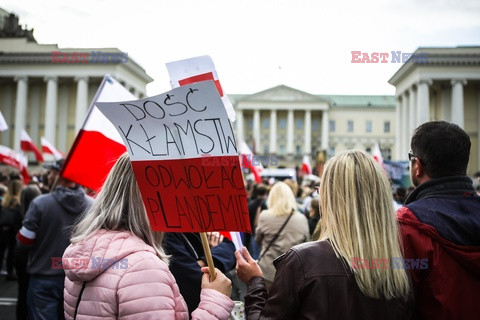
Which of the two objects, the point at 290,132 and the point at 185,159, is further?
the point at 290,132

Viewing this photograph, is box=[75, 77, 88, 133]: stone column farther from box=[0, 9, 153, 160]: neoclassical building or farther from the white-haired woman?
the white-haired woman

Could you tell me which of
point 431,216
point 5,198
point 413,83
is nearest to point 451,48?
point 413,83

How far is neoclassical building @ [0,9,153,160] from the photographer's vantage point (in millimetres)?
48250

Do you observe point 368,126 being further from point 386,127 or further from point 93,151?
point 93,151

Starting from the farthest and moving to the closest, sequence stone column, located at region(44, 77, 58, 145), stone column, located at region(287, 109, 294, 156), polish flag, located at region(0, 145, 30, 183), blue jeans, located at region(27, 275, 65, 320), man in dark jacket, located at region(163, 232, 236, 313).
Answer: stone column, located at region(287, 109, 294, 156) < stone column, located at region(44, 77, 58, 145) < polish flag, located at region(0, 145, 30, 183) < blue jeans, located at region(27, 275, 65, 320) < man in dark jacket, located at region(163, 232, 236, 313)

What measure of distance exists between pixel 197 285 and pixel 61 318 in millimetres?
1991

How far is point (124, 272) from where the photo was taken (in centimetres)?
195

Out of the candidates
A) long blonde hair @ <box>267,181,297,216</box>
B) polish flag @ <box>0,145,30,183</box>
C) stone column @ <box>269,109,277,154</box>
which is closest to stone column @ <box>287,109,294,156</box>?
stone column @ <box>269,109,277,154</box>

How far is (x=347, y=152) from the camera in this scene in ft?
6.81

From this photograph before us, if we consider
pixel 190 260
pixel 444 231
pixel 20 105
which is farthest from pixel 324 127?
pixel 444 231

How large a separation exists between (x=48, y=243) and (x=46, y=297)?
0.44 m

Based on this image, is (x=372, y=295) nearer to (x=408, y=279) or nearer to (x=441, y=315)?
(x=408, y=279)

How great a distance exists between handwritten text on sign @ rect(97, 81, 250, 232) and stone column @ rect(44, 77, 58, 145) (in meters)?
49.1

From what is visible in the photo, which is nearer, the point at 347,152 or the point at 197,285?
the point at 347,152
